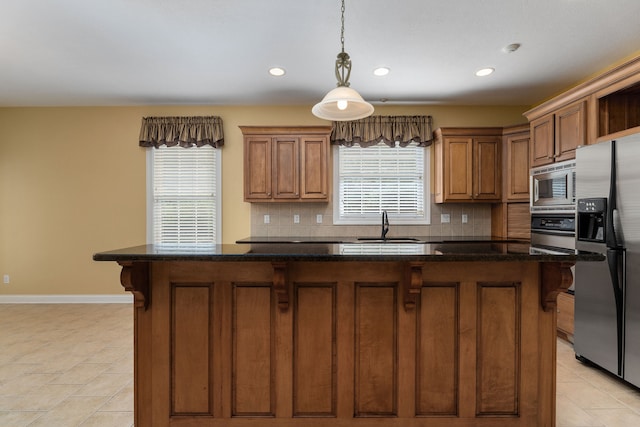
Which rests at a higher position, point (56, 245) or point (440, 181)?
point (440, 181)

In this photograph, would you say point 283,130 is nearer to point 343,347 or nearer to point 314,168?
point 314,168

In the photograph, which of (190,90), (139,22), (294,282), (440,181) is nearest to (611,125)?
(440,181)

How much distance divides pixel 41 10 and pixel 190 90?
5.47 ft

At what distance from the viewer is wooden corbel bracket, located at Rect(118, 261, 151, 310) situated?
158 cm

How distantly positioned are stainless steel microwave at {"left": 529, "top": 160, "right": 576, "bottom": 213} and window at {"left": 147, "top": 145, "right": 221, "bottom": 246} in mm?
4010

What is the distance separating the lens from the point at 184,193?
4.61 m

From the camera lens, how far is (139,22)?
2.59 m

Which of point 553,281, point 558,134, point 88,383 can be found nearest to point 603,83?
point 558,134

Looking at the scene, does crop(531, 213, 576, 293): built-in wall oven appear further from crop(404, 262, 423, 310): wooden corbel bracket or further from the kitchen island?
crop(404, 262, 423, 310): wooden corbel bracket

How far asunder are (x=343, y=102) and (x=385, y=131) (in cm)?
243

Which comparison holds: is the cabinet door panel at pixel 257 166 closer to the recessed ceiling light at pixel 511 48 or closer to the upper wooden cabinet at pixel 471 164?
the upper wooden cabinet at pixel 471 164

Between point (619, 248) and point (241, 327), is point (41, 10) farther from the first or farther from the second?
point (619, 248)

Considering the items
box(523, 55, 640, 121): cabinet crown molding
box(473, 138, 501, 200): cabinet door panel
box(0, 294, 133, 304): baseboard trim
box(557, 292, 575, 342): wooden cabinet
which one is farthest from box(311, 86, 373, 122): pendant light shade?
box(0, 294, 133, 304): baseboard trim

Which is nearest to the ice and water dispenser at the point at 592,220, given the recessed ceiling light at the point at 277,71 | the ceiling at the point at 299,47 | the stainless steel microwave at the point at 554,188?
the stainless steel microwave at the point at 554,188
